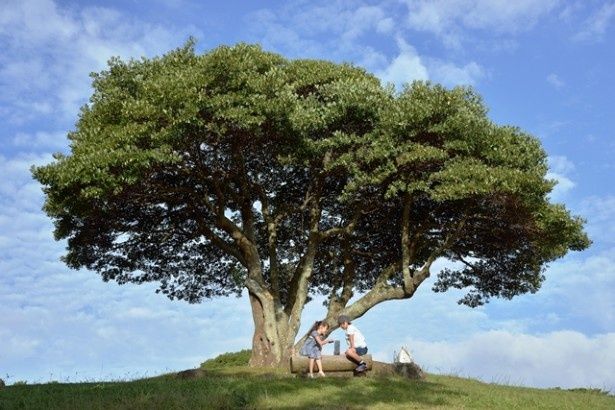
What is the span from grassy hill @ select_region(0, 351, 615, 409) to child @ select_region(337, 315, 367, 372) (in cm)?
104

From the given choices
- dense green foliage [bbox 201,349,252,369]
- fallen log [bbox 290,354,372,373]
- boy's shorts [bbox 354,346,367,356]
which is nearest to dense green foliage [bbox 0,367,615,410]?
boy's shorts [bbox 354,346,367,356]

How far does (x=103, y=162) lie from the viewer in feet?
91.1

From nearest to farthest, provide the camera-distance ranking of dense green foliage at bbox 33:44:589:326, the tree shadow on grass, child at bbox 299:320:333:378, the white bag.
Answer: the tree shadow on grass
child at bbox 299:320:333:378
dense green foliage at bbox 33:44:589:326
the white bag

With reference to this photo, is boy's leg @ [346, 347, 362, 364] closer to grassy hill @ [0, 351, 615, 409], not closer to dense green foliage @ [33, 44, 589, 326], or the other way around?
grassy hill @ [0, 351, 615, 409]

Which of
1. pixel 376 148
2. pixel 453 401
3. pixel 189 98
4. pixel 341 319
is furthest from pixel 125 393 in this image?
pixel 376 148

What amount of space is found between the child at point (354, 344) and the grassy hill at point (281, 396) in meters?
1.04

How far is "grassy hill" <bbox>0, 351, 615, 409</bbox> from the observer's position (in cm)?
1941

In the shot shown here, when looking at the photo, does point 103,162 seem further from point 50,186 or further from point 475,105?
point 475,105

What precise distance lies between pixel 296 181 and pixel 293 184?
0.75 feet

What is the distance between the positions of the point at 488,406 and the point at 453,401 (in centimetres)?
111

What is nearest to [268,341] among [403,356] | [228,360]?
[403,356]

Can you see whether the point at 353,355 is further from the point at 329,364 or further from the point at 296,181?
the point at 296,181

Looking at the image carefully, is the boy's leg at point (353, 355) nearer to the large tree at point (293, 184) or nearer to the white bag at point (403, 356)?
the large tree at point (293, 184)

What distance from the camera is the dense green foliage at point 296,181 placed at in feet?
96.2
